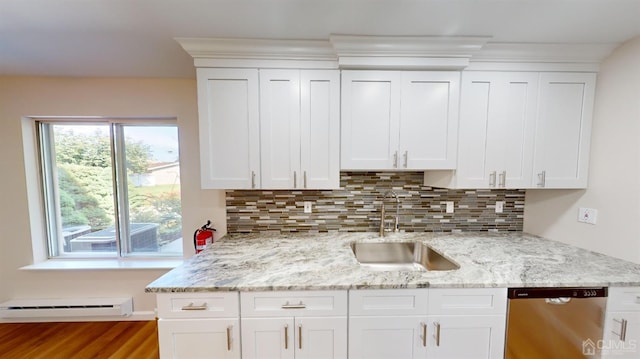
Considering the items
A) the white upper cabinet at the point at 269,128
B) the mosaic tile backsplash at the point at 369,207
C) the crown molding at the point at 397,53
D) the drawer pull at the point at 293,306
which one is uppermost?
the crown molding at the point at 397,53

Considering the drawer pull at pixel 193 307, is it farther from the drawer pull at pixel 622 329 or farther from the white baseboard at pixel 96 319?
the drawer pull at pixel 622 329

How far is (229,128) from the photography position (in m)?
1.78

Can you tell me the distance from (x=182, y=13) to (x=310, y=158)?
1129mm

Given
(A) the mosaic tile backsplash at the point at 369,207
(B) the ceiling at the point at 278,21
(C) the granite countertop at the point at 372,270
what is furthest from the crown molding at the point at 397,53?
(C) the granite countertop at the point at 372,270

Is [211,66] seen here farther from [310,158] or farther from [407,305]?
[407,305]

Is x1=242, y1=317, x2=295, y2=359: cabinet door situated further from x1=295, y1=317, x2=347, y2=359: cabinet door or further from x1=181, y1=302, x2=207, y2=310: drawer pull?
x1=181, y1=302, x2=207, y2=310: drawer pull

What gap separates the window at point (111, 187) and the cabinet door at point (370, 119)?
5.64ft

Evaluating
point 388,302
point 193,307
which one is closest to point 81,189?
point 193,307

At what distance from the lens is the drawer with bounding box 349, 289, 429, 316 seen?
1317 millimetres

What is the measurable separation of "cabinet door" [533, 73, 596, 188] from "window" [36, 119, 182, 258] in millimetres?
3112

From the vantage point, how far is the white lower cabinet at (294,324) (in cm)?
131

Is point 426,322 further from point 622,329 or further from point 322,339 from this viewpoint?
point 622,329

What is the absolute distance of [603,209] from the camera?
170 cm

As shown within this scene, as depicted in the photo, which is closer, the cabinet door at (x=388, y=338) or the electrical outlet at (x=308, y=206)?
the cabinet door at (x=388, y=338)
